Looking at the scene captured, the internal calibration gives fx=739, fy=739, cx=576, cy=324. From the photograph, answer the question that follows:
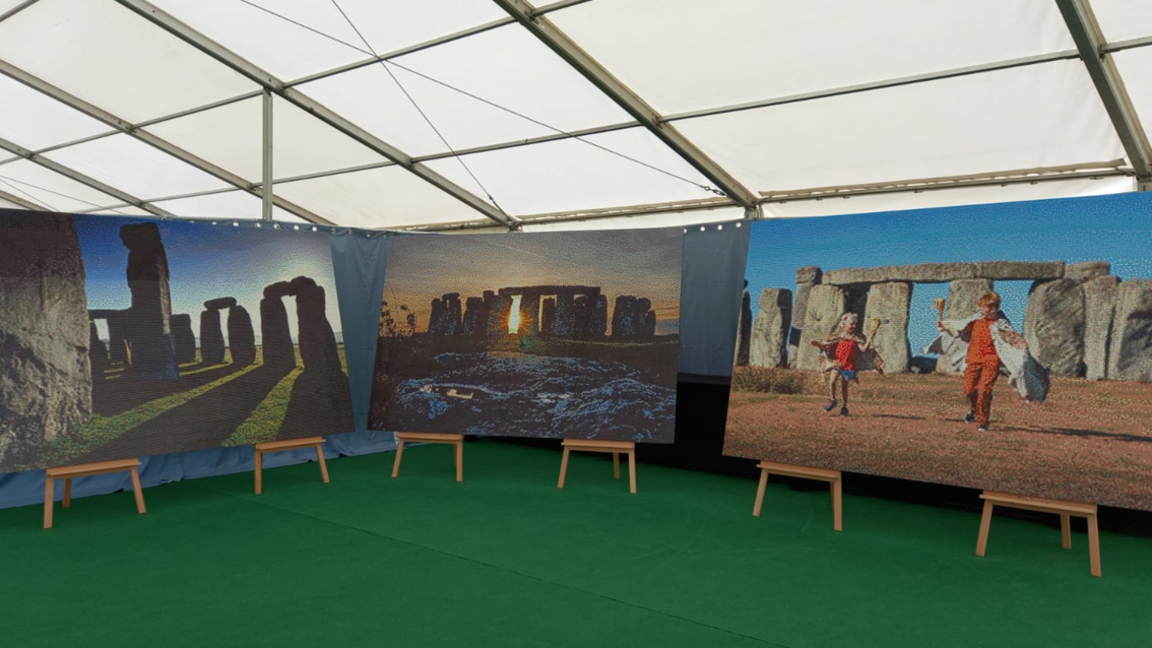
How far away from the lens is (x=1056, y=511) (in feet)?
13.6

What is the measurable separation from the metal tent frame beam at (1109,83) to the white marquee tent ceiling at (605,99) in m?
0.02

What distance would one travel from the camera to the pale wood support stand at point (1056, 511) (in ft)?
13.0

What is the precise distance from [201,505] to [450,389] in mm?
2074

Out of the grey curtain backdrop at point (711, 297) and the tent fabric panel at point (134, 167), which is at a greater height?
the tent fabric panel at point (134, 167)

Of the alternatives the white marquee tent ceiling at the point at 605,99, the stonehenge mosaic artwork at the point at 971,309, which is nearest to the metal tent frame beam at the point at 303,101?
the white marquee tent ceiling at the point at 605,99

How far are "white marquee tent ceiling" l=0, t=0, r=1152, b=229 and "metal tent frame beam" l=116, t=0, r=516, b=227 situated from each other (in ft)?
0.07

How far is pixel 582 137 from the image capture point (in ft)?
22.9

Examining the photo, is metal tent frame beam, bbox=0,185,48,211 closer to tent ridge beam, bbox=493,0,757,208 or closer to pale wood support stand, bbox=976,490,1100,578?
tent ridge beam, bbox=493,0,757,208

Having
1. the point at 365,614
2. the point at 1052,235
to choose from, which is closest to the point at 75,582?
the point at 365,614

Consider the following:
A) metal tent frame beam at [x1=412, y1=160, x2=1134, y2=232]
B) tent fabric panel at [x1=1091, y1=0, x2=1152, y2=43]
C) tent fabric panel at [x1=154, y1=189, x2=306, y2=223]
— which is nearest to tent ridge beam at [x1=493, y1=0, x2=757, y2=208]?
metal tent frame beam at [x1=412, y1=160, x2=1134, y2=232]

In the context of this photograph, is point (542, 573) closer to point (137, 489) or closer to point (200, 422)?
point (137, 489)

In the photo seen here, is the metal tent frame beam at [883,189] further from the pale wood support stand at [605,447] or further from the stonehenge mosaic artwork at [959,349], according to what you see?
the pale wood support stand at [605,447]

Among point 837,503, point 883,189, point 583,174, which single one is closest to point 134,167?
point 583,174

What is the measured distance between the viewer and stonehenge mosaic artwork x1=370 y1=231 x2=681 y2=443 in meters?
6.09
